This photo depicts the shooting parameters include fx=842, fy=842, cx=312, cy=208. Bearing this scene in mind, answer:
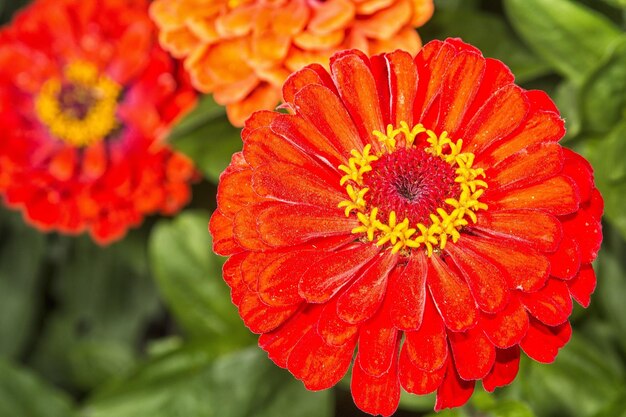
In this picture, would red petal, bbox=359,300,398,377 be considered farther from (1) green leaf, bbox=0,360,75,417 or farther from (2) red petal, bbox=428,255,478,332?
(1) green leaf, bbox=0,360,75,417

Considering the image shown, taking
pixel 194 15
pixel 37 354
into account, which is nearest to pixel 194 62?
pixel 194 15

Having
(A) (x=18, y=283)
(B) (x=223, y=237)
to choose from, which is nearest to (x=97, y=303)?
(A) (x=18, y=283)

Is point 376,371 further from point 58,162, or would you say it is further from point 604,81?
point 58,162

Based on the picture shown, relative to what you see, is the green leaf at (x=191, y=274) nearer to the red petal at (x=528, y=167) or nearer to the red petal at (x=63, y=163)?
the red petal at (x=63, y=163)

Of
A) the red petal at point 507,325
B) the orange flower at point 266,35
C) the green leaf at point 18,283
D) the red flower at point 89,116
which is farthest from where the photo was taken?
the green leaf at point 18,283

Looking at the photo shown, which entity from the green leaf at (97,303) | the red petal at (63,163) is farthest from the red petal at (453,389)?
the green leaf at (97,303)

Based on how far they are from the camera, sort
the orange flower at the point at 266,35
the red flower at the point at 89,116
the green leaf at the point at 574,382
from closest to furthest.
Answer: the orange flower at the point at 266,35, the green leaf at the point at 574,382, the red flower at the point at 89,116

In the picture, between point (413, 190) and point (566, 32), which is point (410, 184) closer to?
point (413, 190)

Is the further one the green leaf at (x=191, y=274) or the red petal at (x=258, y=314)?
the green leaf at (x=191, y=274)
